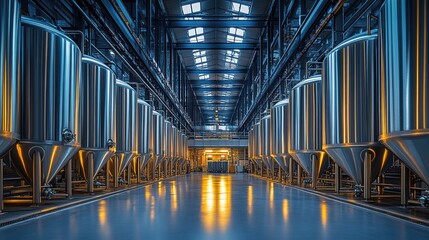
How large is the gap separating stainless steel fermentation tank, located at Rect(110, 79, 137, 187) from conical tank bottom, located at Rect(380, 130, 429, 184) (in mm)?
8213

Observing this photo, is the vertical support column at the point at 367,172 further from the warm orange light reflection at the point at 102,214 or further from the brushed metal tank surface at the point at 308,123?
the warm orange light reflection at the point at 102,214

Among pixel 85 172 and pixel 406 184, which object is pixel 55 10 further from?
pixel 406 184

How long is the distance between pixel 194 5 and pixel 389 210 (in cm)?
1902

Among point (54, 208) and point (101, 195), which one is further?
point (101, 195)

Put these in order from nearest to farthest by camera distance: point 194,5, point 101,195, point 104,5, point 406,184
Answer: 1. point 406,184
2. point 101,195
3. point 104,5
4. point 194,5

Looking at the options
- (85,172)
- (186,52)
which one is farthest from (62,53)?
(186,52)

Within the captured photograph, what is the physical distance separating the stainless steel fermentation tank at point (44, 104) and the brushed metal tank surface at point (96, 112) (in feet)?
6.28

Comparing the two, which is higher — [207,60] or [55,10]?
A: [207,60]

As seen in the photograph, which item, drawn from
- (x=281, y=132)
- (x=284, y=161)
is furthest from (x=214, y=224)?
(x=284, y=161)

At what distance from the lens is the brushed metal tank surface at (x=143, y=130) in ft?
53.7

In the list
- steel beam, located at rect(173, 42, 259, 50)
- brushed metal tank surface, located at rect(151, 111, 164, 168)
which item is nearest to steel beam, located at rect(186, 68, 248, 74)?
steel beam, located at rect(173, 42, 259, 50)

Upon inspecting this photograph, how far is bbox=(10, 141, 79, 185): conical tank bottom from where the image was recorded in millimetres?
6846

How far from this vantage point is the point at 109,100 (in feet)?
34.1

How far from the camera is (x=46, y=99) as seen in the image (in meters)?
7.02
